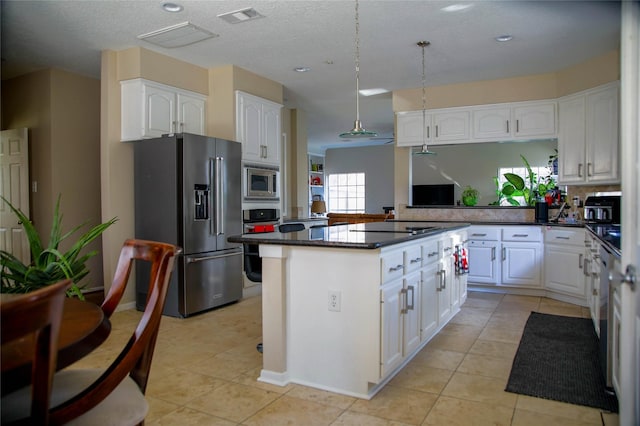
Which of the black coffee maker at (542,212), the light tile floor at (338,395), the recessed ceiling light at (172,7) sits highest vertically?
the recessed ceiling light at (172,7)

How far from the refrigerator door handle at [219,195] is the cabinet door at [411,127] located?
2533 mm

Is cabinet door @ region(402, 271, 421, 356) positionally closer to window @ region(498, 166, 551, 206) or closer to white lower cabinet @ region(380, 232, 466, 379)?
white lower cabinet @ region(380, 232, 466, 379)

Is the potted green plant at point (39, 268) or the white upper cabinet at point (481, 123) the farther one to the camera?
the white upper cabinet at point (481, 123)

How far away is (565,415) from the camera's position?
226 centimetres

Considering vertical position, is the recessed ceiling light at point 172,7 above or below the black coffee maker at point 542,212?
above

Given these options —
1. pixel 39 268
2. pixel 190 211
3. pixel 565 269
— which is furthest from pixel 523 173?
pixel 39 268

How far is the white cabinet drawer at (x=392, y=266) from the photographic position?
8.02 ft

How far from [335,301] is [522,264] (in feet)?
10.9

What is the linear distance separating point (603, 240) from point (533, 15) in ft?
6.36

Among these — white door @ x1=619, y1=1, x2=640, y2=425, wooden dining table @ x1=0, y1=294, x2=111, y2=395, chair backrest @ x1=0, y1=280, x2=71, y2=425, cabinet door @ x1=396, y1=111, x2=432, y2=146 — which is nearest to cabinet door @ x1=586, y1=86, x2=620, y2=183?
cabinet door @ x1=396, y1=111, x2=432, y2=146

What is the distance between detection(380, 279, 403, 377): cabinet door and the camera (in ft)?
7.95

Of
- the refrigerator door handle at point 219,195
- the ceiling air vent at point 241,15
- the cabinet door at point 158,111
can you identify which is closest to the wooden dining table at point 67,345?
the ceiling air vent at point 241,15

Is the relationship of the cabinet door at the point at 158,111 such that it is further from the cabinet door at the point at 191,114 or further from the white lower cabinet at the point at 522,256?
the white lower cabinet at the point at 522,256

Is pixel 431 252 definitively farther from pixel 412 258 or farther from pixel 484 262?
pixel 484 262
